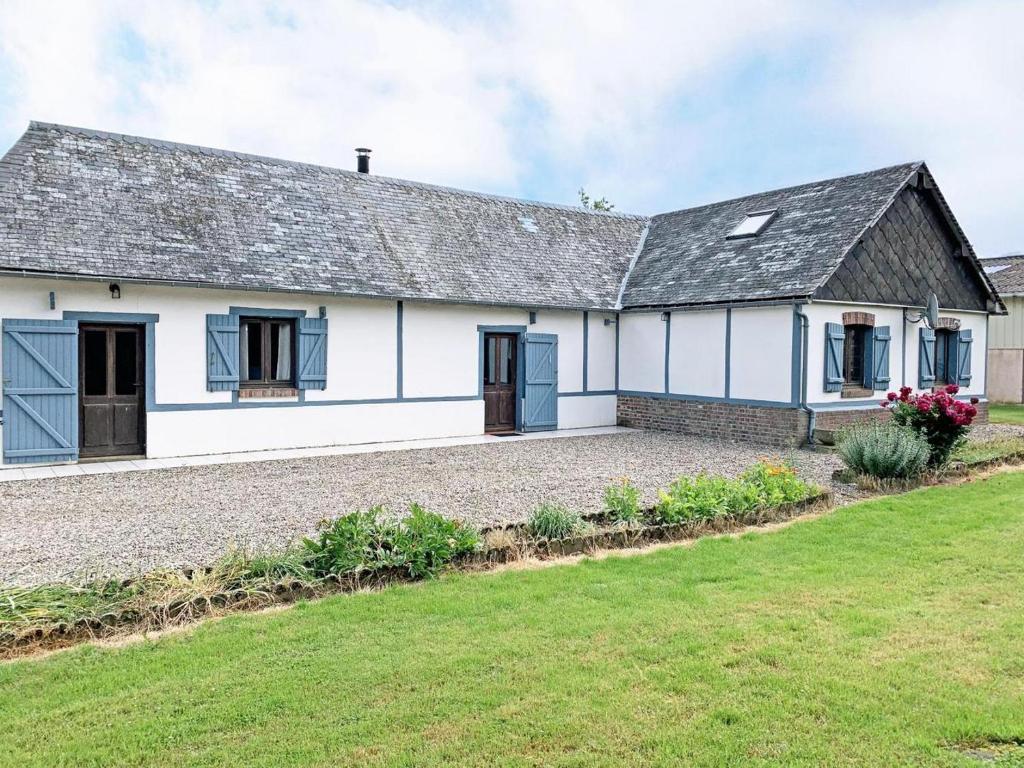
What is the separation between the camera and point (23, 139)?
1176 centimetres

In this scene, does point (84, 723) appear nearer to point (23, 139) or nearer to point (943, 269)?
point (23, 139)

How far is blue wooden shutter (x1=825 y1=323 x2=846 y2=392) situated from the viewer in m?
13.3

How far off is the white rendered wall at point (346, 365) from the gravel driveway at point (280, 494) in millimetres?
1169

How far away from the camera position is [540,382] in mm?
15008

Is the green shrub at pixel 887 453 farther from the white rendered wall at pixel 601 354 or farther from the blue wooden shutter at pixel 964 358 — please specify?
the blue wooden shutter at pixel 964 358

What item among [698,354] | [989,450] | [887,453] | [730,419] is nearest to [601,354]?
[698,354]

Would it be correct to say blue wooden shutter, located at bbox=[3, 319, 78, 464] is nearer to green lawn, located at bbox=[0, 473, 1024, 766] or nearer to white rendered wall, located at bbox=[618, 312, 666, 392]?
green lawn, located at bbox=[0, 473, 1024, 766]

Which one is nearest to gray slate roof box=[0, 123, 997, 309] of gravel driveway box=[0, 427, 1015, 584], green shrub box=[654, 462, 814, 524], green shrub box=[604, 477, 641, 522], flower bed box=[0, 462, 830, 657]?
gravel driveway box=[0, 427, 1015, 584]

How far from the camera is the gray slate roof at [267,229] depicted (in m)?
11.0

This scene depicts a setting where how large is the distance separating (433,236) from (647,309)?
437 cm

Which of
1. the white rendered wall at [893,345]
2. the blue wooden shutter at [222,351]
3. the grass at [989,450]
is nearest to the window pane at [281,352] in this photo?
the blue wooden shutter at [222,351]

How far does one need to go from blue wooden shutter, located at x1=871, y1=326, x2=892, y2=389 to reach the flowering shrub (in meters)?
4.34

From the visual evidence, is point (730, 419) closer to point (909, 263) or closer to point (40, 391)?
point (909, 263)

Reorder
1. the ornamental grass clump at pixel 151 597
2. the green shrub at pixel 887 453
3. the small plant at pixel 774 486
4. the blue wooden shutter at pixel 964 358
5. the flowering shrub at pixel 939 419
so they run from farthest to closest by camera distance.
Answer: the blue wooden shutter at pixel 964 358
the flowering shrub at pixel 939 419
the green shrub at pixel 887 453
the small plant at pixel 774 486
the ornamental grass clump at pixel 151 597
